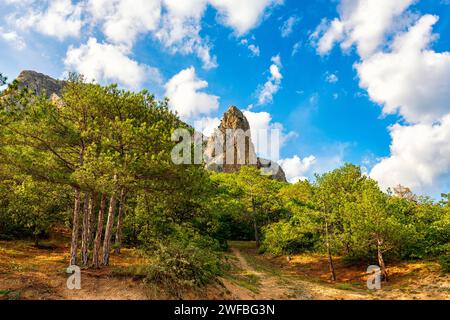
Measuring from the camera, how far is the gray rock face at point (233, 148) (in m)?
82.9

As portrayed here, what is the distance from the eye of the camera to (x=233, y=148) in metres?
86.5

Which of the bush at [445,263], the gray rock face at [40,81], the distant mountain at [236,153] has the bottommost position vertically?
the bush at [445,263]

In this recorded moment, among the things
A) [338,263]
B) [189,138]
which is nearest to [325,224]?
[338,263]

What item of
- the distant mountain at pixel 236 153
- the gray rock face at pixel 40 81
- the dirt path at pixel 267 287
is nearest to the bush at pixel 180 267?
the dirt path at pixel 267 287

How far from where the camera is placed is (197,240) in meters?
16.8

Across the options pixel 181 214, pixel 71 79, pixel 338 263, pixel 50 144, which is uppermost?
pixel 71 79

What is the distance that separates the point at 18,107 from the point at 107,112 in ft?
14.3

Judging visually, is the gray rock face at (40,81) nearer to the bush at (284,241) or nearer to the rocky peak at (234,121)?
the rocky peak at (234,121)

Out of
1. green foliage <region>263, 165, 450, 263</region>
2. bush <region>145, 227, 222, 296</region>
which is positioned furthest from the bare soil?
green foliage <region>263, 165, 450, 263</region>

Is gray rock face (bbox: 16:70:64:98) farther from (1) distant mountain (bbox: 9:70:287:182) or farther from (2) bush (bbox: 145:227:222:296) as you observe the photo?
(2) bush (bbox: 145:227:222:296)

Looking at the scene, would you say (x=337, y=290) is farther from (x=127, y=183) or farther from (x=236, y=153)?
(x=236, y=153)

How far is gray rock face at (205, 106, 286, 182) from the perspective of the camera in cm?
8288

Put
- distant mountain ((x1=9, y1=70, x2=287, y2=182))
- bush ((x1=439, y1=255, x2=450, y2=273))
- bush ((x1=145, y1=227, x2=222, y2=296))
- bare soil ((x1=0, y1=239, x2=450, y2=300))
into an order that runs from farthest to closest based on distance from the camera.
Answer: distant mountain ((x1=9, y1=70, x2=287, y2=182)) → bush ((x1=439, y1=255, x2=450, y2=273)) → bush ((x1=145, y1=227, x2=222, y2=296)) → bare soil ((x1=0, y1=239, x2=450, y2=300))
